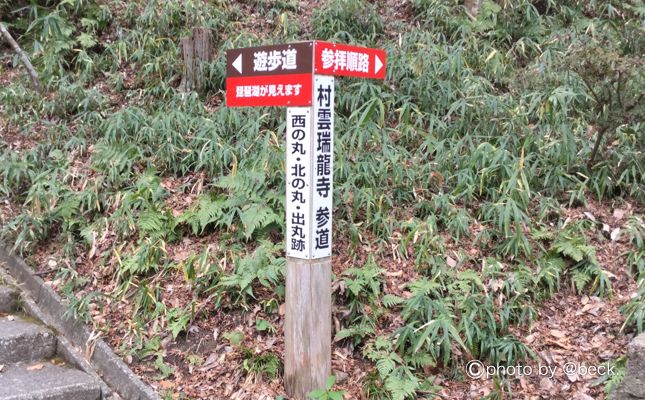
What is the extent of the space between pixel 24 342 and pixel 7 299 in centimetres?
73

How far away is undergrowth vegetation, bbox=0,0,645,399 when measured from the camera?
430cm

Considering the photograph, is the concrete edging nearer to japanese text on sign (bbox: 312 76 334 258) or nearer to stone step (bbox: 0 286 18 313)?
stone step (bbox: 0 286 18 313)

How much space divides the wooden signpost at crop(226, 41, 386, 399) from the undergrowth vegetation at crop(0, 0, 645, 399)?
1.24ft

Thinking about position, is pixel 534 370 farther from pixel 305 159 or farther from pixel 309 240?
pixel 305 159

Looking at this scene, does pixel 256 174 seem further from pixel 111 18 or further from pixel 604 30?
pixel 604 30

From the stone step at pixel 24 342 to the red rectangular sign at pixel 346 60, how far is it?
115 inches

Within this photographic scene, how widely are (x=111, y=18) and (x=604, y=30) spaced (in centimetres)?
681

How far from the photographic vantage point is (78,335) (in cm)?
450

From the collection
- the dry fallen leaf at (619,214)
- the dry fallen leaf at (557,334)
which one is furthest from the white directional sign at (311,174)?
the dry fallen leaf at (619,214)

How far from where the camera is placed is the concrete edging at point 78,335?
3945mm

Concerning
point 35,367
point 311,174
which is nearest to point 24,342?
point 35,367

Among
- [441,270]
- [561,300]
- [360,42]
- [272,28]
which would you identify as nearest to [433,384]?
[441,270]

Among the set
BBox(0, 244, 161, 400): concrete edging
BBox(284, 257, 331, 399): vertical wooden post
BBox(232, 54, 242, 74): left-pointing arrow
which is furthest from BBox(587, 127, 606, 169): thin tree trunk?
BBox(0, 244, 161, 400): concrete edging

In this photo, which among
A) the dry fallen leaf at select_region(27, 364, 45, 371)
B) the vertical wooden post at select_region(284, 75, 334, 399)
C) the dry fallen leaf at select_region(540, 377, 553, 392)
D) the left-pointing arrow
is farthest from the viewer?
the dry fallen leaf at select_region(27, 364, 45, 371)
